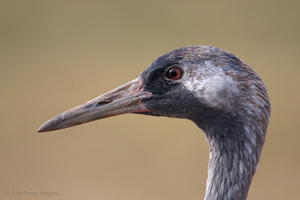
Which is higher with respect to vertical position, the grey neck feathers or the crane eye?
the crane eye

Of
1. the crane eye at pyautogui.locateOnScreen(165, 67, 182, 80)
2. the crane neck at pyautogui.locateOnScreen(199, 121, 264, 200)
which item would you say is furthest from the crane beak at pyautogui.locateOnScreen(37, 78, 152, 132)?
the crane neck at pyautogui.locateOnScreen(199, 121, 264, 200)

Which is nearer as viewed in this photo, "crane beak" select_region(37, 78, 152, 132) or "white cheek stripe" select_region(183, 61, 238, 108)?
"white cheek stripe" select_region(183, 61, 238, 108)

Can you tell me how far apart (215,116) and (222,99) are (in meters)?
0.07

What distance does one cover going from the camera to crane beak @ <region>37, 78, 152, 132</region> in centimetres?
164

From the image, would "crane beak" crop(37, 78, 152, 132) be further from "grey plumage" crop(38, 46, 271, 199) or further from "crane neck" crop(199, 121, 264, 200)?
"crane neck" crop(199, 121, 264, 200)

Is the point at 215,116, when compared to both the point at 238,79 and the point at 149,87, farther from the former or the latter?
the point at 149,87

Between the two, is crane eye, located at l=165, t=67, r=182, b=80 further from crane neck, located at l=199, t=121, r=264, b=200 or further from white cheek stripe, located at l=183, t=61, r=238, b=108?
crane neck, located at l=199, t=121, r=264, b=200

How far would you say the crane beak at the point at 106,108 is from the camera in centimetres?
164

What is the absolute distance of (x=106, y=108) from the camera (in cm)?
165

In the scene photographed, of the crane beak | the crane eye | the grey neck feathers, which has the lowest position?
the grey neck feathers

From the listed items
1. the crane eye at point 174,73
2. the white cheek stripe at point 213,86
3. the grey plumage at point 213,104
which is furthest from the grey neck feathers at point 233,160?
the crane eye at point 174,73

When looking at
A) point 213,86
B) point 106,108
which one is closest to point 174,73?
point 213,86

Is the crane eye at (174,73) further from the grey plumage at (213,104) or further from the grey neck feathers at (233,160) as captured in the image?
the grey neck feathers at (233,160)

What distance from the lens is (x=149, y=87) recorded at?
5.41 feet
